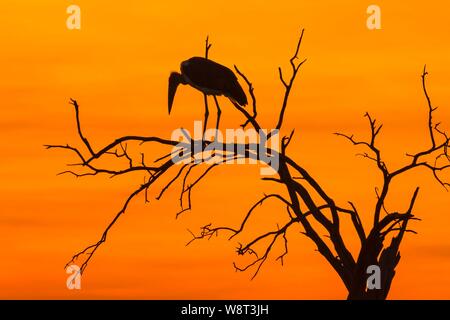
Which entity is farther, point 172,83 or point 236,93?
point 172,83

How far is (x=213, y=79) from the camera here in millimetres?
17078

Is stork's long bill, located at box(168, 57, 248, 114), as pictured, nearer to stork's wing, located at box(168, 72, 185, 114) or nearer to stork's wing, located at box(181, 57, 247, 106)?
stork's wing, located at box(181, 57, 247, 106)

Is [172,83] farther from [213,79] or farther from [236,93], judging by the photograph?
[236,93]

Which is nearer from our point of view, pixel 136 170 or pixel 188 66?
pixel 136 170

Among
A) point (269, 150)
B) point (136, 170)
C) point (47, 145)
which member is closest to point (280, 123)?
point (269, 150)

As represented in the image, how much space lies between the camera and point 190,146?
14.3m

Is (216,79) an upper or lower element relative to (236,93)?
upper

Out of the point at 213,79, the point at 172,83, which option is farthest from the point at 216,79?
the point at 172,83

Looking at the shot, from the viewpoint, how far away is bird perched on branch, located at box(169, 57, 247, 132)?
55.6ft

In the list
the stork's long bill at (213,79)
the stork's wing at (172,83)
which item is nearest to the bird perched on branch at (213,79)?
Answer: the stork's long bill at (213,79)

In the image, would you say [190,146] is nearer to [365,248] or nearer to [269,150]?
[269,150]

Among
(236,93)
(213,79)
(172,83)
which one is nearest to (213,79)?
(213,79)

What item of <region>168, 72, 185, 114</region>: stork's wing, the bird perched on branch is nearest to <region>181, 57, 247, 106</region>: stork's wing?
the bird perched on branch
